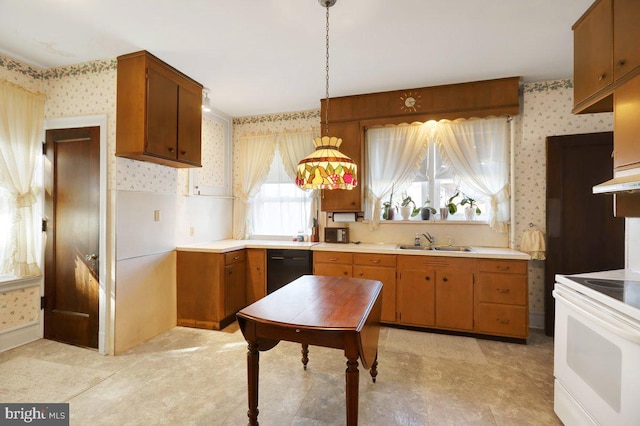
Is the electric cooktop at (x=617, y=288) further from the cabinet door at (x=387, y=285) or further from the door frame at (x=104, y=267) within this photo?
the door frame at (x=104, y=267)

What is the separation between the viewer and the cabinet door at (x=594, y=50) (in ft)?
5.74

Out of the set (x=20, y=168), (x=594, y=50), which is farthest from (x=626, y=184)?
(x=20, y=168)

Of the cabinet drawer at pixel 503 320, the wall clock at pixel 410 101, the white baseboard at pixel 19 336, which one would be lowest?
the white baseboard at pixel 19 336

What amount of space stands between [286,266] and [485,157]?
8.81 ft

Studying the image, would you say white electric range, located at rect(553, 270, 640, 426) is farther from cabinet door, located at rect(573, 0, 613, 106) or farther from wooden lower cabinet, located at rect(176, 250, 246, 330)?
wooden lower cabinet, located at rect(176, 250, 246, 330)

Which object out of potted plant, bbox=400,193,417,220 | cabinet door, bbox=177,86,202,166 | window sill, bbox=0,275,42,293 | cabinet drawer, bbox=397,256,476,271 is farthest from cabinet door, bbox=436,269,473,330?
window sill, bbox=0,275,42,293

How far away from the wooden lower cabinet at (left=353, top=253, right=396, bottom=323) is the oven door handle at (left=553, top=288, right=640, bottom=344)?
1540 millimetres

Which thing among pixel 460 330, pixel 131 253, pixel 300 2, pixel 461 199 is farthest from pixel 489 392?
pixel 131 253

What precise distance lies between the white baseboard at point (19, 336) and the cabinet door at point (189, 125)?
7.23 ft

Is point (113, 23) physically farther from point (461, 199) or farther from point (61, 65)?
point (461, 199)

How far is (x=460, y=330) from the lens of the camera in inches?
119

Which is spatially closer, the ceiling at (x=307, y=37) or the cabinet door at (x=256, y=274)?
the ceiling at (x=307, y=37)

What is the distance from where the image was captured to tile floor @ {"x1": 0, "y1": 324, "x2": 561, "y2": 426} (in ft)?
6.12

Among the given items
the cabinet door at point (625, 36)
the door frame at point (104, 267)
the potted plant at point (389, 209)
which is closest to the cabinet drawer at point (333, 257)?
the potted plant at point (389, 209)
